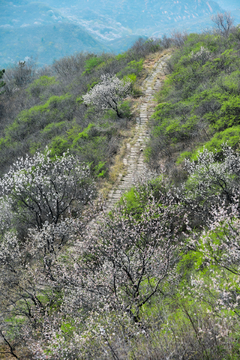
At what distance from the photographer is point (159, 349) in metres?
3.34

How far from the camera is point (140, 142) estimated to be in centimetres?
1414

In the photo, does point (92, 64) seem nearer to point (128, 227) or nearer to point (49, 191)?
point (49, 191)

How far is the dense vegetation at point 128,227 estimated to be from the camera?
3.99m

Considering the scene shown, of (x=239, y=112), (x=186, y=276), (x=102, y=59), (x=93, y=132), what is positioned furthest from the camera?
(x=102, y=59)

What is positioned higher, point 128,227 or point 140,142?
point 128,227

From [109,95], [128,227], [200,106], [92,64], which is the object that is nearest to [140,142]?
[200,106]

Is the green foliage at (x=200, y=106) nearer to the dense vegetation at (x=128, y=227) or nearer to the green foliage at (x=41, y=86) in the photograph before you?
the dense vegetation at (x=128, y=227)

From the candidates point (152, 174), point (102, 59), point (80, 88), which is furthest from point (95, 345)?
point (102, 59)

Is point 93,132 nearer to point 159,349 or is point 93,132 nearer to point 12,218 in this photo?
point 12,218

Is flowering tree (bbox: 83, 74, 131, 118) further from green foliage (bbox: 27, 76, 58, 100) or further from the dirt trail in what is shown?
green foliage (bbox: 27, 76, 58, 100)

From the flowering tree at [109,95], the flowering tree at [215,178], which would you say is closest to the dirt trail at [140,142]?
the flowering tree at [109,95]

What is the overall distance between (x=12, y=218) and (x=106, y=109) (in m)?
10.4

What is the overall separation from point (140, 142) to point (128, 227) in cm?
939

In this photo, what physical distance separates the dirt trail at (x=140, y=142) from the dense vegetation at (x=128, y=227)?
94 centimetres
